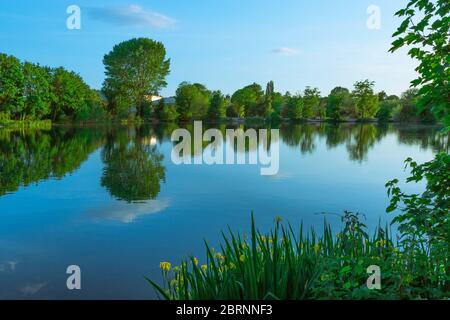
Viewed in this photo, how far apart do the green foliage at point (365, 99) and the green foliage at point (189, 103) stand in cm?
3084

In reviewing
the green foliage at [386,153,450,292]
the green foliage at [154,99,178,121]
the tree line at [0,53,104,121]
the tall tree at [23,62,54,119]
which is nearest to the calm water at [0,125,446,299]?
the green foliage at [386,153,450,292]

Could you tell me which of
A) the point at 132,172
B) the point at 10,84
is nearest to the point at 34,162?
the point at 132,172

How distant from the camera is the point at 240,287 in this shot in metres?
3.54

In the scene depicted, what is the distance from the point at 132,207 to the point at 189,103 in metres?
65.7

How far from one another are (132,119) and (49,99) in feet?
59.8

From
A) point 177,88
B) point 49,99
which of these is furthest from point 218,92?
point 49,99

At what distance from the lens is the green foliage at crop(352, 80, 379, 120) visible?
76.6m

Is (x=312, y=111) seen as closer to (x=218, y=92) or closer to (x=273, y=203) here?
(x=218, y=92)

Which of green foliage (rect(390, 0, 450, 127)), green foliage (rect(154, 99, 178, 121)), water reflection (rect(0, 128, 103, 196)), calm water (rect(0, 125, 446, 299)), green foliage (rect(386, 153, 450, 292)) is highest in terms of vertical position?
green foliage (rect(154, 99, 178, 121))

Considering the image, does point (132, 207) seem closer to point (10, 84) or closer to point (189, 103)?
point (10, 84)

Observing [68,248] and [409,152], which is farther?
[409,152]

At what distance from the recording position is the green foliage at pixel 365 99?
251 feet

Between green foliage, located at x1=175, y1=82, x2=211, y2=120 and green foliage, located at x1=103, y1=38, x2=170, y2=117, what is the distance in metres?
4.13

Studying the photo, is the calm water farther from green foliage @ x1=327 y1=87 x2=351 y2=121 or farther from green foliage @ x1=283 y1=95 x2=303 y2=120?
green foliage @ x1=283 y1=95 x2=303 y2=120
